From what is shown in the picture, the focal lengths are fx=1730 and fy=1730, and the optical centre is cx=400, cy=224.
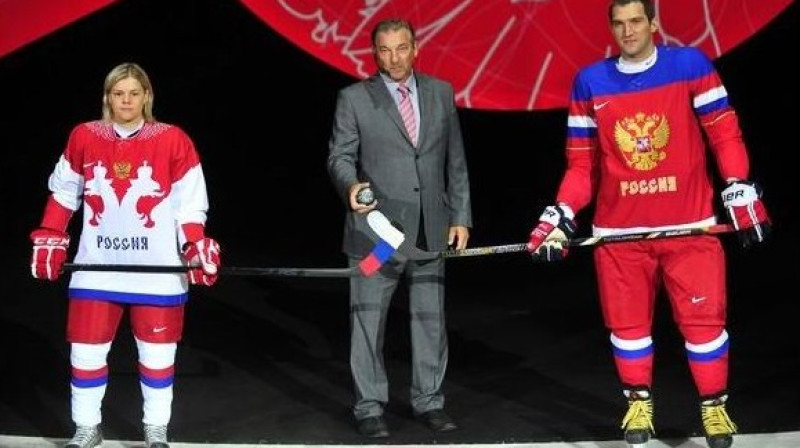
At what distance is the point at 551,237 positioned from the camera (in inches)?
194

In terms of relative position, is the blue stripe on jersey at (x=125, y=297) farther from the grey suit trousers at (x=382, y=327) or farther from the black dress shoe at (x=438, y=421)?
the black dress shoe at (x=438, y=421)

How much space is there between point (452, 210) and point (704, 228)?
3.03 feet

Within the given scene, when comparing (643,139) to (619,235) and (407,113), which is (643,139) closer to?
(619,235)

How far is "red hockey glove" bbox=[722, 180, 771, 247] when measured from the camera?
4.73 metres

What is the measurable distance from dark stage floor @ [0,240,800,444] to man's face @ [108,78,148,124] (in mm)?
1046

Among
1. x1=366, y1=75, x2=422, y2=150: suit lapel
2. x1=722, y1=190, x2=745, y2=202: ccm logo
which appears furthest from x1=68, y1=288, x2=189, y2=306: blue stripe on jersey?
x1=722, y1=190, x2=745, y2=202: ccm logo

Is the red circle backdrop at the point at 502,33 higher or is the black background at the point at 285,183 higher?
the red circle backdrop at the point at 502,33

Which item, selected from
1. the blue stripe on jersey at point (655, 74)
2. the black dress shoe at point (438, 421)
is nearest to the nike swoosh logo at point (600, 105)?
the blue stripe on jersey at point (655, 74)

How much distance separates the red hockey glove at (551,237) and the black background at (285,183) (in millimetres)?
1533

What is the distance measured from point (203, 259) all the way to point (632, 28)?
1.38 metres

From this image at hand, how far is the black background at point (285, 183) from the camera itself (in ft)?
22.6

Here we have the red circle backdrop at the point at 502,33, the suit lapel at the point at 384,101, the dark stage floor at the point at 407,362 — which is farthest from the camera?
the red circle backdrop at the point at 502,33

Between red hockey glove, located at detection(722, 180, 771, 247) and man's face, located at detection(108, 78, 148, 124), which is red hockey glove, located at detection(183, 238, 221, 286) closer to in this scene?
man's face, located at detection(108, 78, 148, 124)

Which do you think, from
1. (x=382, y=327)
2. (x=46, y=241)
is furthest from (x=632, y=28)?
(x=46, y=241)
